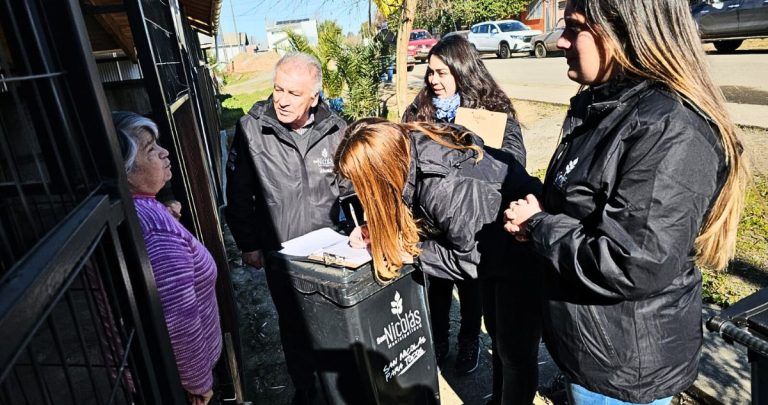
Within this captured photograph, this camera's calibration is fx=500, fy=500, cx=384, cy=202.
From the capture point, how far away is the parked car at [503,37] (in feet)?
66.4

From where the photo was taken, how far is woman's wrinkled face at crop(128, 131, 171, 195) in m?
1.71

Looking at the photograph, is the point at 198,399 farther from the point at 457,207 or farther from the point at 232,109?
the point at 232,109

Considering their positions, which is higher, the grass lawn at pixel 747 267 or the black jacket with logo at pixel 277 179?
the black jacket with logo at pixel 277 179

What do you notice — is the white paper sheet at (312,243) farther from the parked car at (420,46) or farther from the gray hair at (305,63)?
the parked car at (420,46)

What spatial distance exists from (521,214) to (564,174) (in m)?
0.21

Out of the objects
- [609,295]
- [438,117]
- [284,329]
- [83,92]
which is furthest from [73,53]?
[438,117]

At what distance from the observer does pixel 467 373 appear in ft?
10.1

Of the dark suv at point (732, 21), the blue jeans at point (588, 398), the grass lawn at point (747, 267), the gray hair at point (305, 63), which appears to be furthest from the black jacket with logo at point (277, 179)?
the dark suv at point (732, 21)

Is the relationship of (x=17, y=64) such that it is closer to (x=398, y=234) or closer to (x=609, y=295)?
(x=398, y=234)

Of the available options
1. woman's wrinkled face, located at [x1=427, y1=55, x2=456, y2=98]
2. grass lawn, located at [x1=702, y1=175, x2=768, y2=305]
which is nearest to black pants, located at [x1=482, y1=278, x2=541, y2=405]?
woman's wrinkled face, located at [x1=427, y1=55, x2=456, y2=98]

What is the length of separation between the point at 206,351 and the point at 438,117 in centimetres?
198

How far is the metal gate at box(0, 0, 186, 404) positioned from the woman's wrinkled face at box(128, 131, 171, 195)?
0.51 meters

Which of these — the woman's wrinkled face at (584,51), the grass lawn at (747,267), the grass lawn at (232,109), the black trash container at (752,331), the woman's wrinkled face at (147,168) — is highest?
the woman's wrinkled face at (584,51)

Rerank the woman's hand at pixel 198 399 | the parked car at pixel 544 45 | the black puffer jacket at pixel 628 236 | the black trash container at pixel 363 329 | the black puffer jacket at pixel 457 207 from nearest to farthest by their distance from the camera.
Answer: the black puffer jacket at pixel 628 236 → the woman's hand at pixel 198 399 → the black puffer jacket at pixel 457 207 → the black trash container at pixel 363 329 → the parked car at pixel 544 45
